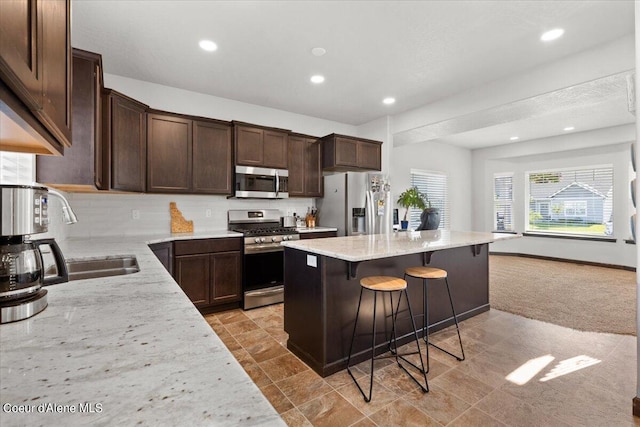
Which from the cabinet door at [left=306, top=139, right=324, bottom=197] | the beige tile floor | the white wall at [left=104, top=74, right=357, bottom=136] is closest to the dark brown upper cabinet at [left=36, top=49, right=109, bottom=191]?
the white wall at [left=104, top=74, right=357, bottom=136]

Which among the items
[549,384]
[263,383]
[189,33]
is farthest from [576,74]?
[263,383]

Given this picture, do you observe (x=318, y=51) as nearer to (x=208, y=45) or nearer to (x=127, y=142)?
(x=208, y=45)

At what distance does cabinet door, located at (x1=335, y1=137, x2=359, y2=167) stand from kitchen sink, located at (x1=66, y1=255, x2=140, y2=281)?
3.18m

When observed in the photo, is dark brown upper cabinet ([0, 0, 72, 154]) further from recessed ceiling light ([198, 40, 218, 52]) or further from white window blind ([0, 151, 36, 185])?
recessed ceiling light ([198, 40, 218, 52])

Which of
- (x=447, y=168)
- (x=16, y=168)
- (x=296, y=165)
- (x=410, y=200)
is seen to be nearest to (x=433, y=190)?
(x=447, y=168)

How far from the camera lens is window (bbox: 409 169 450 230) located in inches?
257

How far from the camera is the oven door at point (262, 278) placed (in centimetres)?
355

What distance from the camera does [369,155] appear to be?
4.84 meters

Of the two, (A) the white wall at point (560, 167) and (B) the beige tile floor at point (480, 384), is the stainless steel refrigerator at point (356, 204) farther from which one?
(A) the white wall at point (560, 167)

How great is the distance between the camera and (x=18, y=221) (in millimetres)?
863

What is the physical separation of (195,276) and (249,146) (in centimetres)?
179

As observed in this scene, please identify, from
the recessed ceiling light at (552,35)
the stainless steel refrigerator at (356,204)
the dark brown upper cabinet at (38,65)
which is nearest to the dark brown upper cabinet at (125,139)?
the dark brown upper cabinet at (38,65)

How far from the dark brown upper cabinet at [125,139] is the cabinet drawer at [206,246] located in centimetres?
76

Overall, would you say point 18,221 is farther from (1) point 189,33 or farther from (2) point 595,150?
(2) point 595,150
